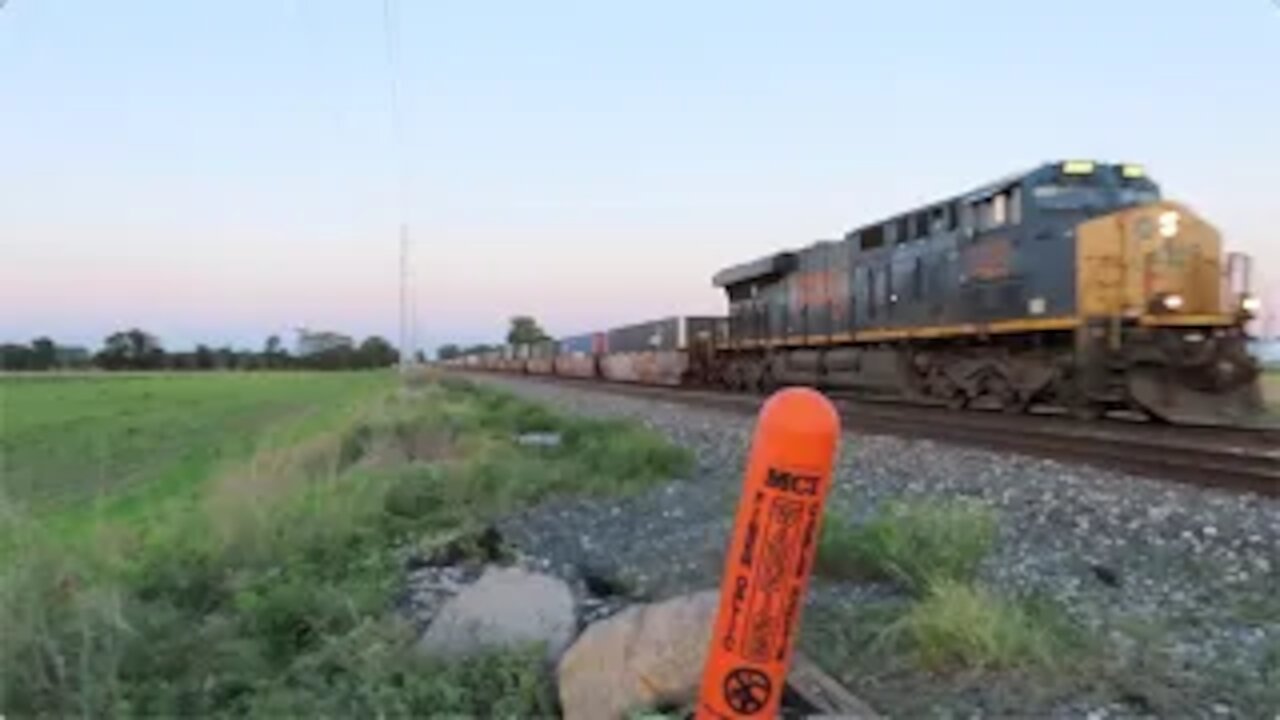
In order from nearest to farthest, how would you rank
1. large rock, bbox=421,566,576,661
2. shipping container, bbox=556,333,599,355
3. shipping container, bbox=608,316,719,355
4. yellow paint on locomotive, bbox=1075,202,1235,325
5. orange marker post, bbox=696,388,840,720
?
orange marker post, bbox=696,388,840,720, large rock, bbox=421,566,576,661, yellow paint on locomotive, bbox=1075,202,1235,325, shipping container, bbox=608,316,719,355, shipping container, bbox=556,333,599,355

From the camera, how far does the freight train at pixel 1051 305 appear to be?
1431cm

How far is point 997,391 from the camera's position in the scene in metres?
17.0

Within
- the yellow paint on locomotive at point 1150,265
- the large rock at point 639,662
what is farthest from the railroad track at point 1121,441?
the large rock at point 639,662

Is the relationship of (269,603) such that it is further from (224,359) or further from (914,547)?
(224,359)

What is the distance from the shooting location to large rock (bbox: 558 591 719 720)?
4.23 metres

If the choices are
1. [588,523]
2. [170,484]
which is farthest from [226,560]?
[170,484]

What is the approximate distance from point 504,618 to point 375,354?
160816mm

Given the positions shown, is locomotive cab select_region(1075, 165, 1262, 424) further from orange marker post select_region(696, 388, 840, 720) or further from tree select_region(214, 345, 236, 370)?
tree select_region(214, 345, 236, 370)

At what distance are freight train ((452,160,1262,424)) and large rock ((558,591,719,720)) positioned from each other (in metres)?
11.2

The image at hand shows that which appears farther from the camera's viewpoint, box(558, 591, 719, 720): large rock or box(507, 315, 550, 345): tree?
box(507, 315, 550, 345): tree

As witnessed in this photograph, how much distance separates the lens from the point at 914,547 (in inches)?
241

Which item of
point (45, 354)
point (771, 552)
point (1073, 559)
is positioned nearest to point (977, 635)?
point (771, 552)

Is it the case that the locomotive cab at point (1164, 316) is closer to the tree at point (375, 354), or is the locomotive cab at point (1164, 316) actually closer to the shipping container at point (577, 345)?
the shipping container at point (577, 345)

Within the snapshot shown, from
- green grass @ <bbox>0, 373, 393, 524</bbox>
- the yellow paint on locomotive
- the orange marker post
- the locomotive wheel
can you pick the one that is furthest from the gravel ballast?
the locomotive wheel
